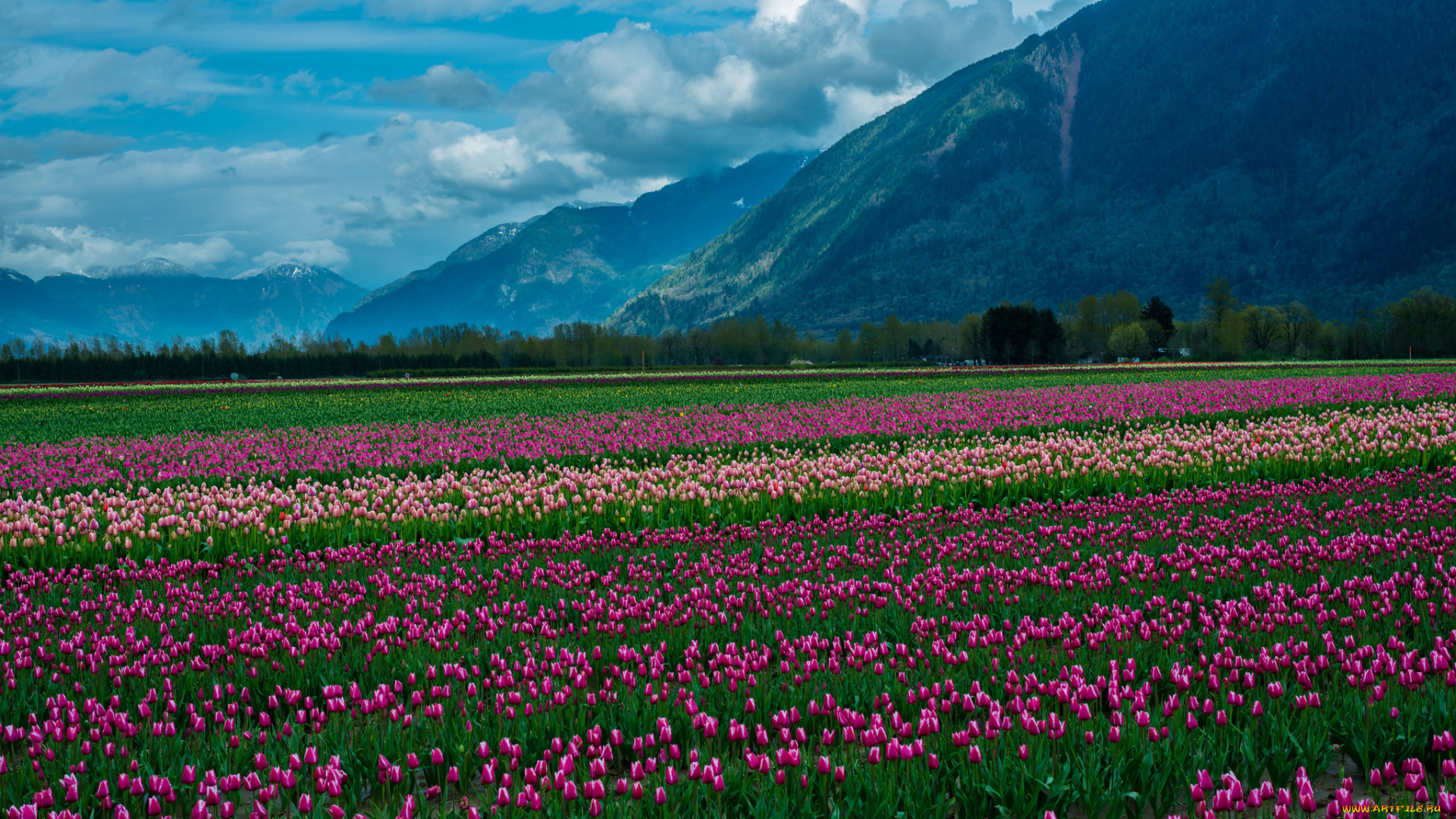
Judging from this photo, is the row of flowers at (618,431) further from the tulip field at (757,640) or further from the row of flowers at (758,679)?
the row of flowers at (758,679)

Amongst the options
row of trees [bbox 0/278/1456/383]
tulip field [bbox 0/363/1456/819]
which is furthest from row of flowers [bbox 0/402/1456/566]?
row of trees [bbox 0/278/1456/383]

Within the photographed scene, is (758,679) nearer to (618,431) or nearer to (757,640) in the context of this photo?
(757,640)

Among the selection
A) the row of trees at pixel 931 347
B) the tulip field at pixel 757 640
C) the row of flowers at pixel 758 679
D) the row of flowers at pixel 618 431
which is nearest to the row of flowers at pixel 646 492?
the tulip field at pixel 757 640

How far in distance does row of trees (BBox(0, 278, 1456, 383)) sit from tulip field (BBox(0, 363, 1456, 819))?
332ft

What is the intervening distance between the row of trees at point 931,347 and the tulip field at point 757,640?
10105 centimetres

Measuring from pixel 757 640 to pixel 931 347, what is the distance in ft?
536

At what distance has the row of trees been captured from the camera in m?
108

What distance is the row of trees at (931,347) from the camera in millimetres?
107875

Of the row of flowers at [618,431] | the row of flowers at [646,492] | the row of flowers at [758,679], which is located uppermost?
the row of flowers at [618,431]

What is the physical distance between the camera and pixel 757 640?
6848mm

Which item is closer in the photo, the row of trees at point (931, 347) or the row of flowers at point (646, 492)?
the row of flowers at point (646, 492)

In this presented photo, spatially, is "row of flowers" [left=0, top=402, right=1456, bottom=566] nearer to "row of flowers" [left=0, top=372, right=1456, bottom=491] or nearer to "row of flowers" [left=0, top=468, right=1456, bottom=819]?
"row of flowers" [left=0, top=468, right=1456, bottom=819]

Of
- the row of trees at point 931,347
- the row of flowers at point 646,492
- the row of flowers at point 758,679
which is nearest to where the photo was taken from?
the row of flowers at point 758,679

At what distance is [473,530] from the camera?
11.8 m
